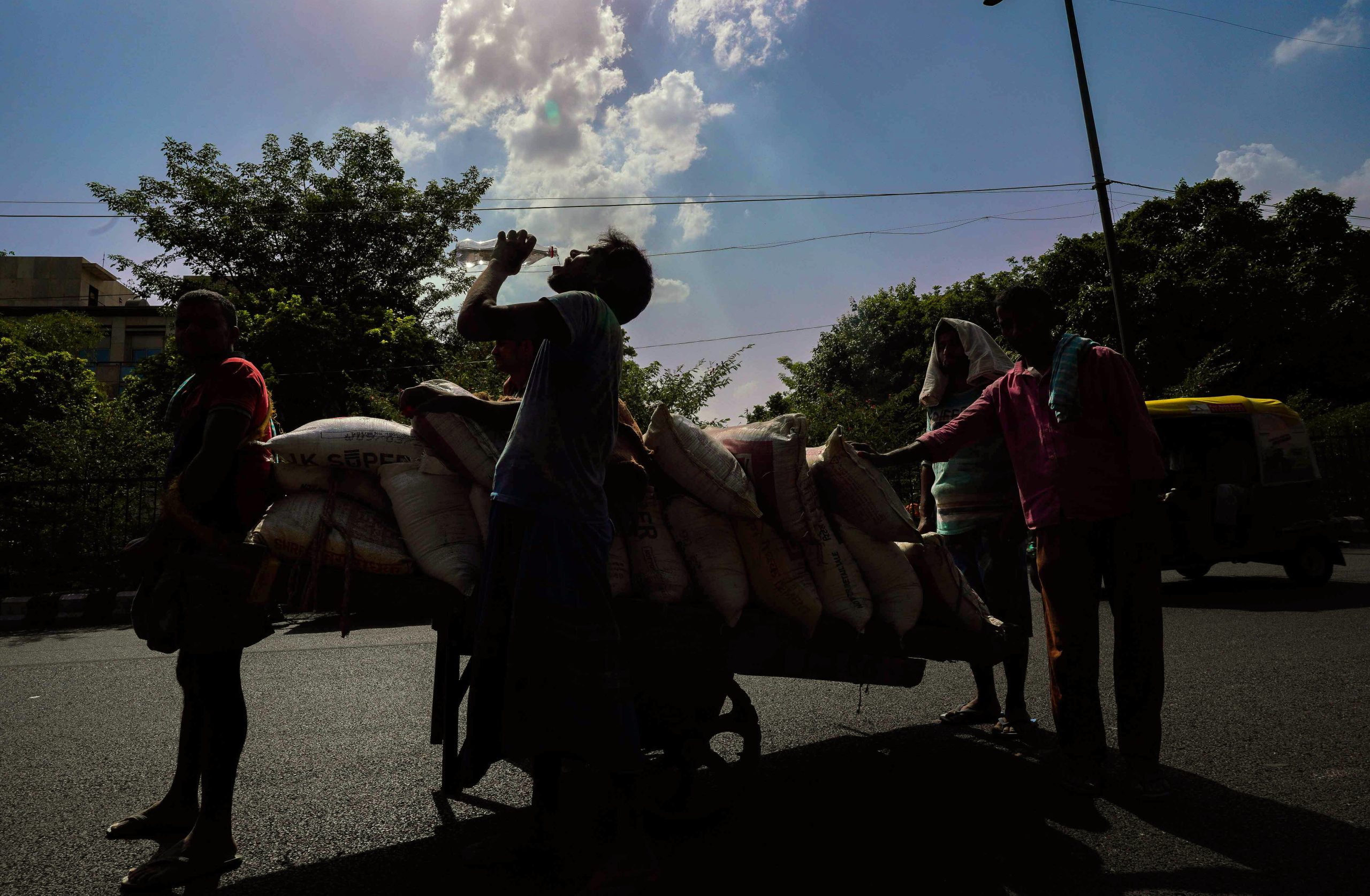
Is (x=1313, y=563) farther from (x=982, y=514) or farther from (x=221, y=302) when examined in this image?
(x=221, y=302)

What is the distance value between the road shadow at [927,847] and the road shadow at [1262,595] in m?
6.08

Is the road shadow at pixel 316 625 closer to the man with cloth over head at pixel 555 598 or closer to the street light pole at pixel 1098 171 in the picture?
the man with cloth over head at pixel 555 598

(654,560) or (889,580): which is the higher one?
(654,560)

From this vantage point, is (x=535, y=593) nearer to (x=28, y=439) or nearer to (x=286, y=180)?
(x=28, y=439)

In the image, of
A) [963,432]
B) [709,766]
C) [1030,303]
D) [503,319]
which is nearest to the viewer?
[503,319]

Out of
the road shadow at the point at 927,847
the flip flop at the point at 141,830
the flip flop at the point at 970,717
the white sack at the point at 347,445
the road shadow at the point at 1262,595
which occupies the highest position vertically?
the white sack at the point at 347,445

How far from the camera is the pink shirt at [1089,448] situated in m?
3.51

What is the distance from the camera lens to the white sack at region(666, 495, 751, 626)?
2.79 meters

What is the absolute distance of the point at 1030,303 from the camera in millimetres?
3729

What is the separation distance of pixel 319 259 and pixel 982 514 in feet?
75.2

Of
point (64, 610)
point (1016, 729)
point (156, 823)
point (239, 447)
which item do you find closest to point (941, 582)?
point (1016, 729)

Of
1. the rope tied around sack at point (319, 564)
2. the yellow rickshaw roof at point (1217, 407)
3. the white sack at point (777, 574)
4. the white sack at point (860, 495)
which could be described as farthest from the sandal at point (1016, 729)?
the yellow rickshaw roof at point (1217, 407)

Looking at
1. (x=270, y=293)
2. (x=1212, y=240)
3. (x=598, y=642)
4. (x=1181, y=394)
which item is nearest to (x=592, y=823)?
(x=598, y=642)

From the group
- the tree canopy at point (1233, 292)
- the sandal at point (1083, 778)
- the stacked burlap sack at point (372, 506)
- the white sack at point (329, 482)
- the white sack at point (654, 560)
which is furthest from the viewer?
the tree canopy at point (1233, 292)
